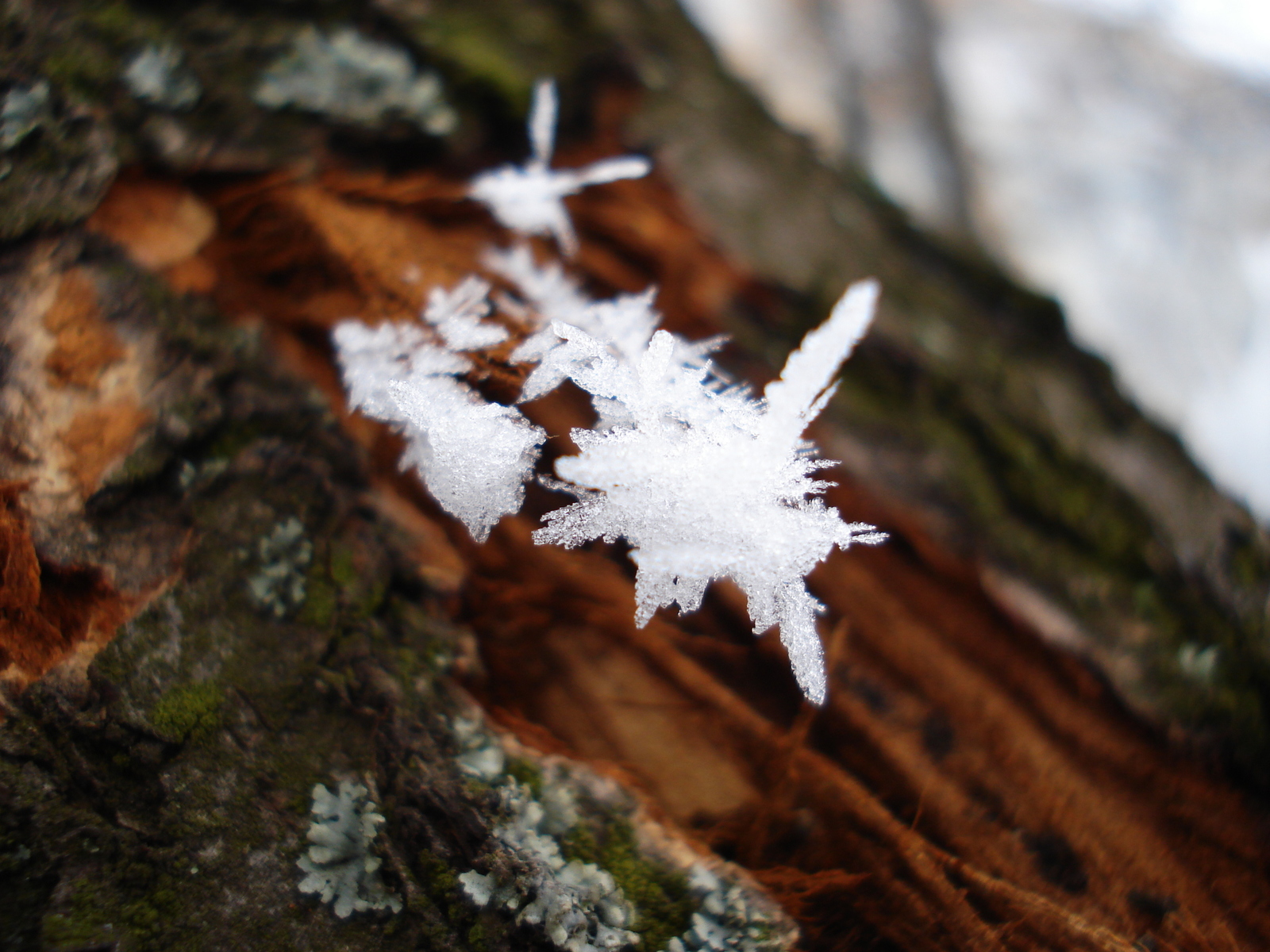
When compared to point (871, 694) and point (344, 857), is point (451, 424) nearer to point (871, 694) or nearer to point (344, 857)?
point (344, 857)

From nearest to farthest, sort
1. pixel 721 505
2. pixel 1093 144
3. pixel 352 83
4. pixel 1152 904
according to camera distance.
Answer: pixel 721 505
pixel 1152 904
pixel 352 83
pixel 1093 144

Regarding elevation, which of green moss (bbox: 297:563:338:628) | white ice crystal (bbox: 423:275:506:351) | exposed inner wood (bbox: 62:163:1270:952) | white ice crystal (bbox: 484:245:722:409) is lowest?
green moss (bbox: 297:563:338:628)

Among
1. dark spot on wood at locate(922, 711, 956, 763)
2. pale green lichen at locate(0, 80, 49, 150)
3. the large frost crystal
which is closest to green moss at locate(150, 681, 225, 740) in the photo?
the large frost crystal

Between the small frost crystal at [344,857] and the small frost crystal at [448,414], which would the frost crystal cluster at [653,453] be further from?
the small frost crystal at [344,857]

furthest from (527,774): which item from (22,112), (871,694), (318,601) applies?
(22,112)

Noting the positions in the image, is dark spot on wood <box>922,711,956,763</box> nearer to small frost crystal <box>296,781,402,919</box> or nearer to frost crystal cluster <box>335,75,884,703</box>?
frost crystal cluster <box>335,75,884,703</box>

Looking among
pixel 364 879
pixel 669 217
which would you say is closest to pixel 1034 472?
pixel 669 217
